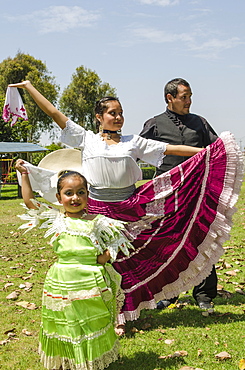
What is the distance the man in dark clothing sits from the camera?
500 cm

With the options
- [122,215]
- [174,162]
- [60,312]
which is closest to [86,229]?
[60,312]

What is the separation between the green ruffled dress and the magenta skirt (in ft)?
3.26

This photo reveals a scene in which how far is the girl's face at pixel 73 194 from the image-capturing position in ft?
11.4

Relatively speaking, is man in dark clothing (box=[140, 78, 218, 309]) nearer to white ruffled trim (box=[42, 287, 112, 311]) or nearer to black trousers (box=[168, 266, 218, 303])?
black trousers (box=[168, 266, 218, 303])

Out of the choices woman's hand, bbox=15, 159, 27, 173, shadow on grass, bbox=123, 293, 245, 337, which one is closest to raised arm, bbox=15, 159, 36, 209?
woman's hand, bbox=15, 159, 27, 173

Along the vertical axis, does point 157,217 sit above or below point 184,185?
below

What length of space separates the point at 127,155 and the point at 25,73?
4052 centimetres

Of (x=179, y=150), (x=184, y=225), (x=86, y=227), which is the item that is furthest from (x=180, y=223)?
(x=86, y=227)

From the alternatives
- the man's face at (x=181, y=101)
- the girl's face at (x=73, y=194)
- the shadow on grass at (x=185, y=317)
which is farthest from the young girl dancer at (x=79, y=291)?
the man's face at (x=181, y=101)

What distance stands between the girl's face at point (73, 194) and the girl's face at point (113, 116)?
2.89 feet

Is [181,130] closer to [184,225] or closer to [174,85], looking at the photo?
[174,85]

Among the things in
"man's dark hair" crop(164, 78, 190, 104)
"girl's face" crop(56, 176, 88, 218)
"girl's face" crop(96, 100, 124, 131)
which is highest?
"man's dark hair" crop(164, 78, 190, 104)

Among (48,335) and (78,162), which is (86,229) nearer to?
(48,335)

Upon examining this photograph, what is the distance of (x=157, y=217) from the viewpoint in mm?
4469
